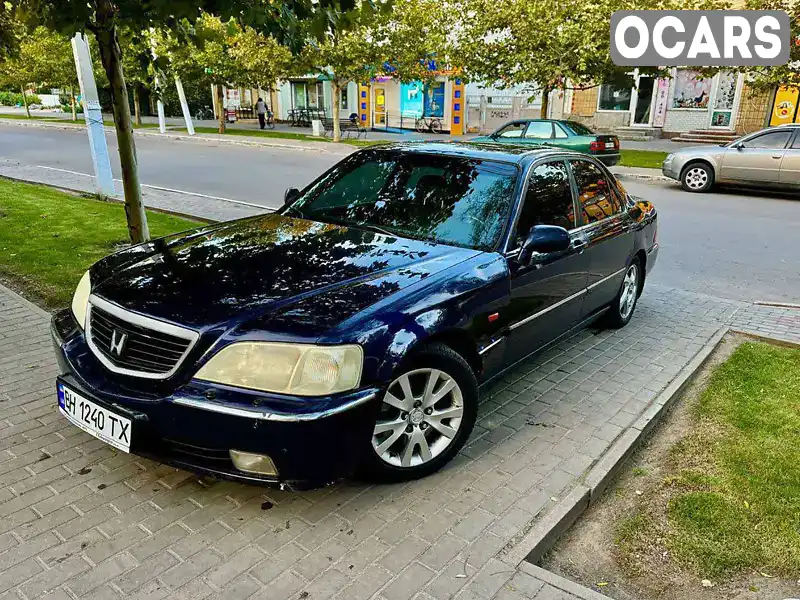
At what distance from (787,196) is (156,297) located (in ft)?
49.8

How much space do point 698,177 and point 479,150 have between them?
1195 cm

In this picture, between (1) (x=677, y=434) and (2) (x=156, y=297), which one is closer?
(2) (x=156, y=297)

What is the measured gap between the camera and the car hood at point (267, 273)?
3.00 metres

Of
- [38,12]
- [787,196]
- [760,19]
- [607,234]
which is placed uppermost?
[760,19]

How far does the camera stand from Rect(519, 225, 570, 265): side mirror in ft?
12.9

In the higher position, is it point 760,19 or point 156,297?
point 760,19

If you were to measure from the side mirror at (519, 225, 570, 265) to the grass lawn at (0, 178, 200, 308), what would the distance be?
4314 mm

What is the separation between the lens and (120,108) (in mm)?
6121

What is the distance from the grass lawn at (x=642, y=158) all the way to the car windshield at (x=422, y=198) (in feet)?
51.1

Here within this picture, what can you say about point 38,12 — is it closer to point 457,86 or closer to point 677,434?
point 677,434

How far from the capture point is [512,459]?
144 inches

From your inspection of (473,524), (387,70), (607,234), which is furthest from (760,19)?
(473,524)

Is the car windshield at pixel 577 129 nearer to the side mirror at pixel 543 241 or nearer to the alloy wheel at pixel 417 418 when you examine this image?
the side mirror at pixel 543 241

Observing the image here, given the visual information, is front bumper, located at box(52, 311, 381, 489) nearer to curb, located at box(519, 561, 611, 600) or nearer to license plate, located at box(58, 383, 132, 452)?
license plate, located at box(58, 383, 132, 452)
